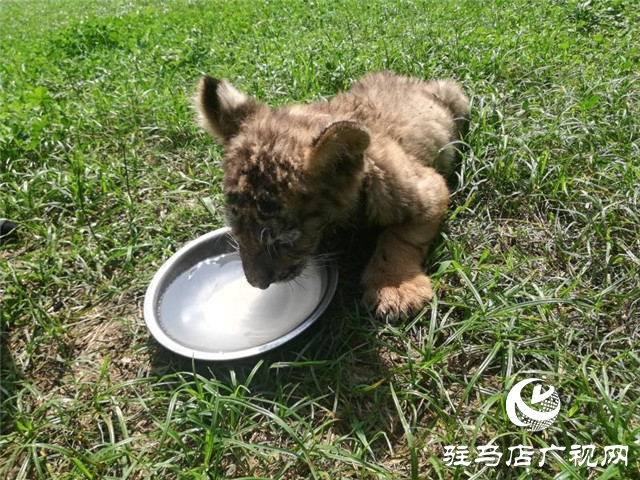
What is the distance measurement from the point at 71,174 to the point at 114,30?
4.50 meters

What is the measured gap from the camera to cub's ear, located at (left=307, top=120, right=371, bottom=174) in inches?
95.6

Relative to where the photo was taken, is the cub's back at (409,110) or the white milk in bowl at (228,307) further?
the cub's back at (409,110)

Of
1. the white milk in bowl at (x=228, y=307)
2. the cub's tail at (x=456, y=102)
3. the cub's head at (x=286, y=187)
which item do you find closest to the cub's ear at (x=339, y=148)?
the cub's head at (x=286, y=187)

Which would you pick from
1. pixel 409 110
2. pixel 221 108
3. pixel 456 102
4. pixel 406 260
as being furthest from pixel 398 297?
pixel 456 102

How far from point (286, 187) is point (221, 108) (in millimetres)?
813

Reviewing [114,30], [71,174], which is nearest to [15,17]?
[114,30]

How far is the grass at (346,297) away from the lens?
2262 millimetres

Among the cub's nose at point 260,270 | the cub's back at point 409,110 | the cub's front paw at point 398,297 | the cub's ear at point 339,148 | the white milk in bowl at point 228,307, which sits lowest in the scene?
the white milk in bowl at point 228,307

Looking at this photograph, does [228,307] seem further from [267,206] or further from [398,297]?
[398,297]

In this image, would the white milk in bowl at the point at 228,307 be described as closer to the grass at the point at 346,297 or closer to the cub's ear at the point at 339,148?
the grass at the point at 346,297

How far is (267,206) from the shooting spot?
2.58 m

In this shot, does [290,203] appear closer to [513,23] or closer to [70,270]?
[70,270]

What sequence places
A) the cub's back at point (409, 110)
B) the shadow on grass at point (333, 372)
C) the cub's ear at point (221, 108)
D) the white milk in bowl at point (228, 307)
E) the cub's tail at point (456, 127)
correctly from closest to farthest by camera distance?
the shadow on grass at point (333, 372) < the white milk in bowl at point (228, 307) < the cub's ear at point (221, 108) < the cub's back at point (409, 110) < the cub's tail at point (456, 127)

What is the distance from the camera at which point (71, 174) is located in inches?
166
